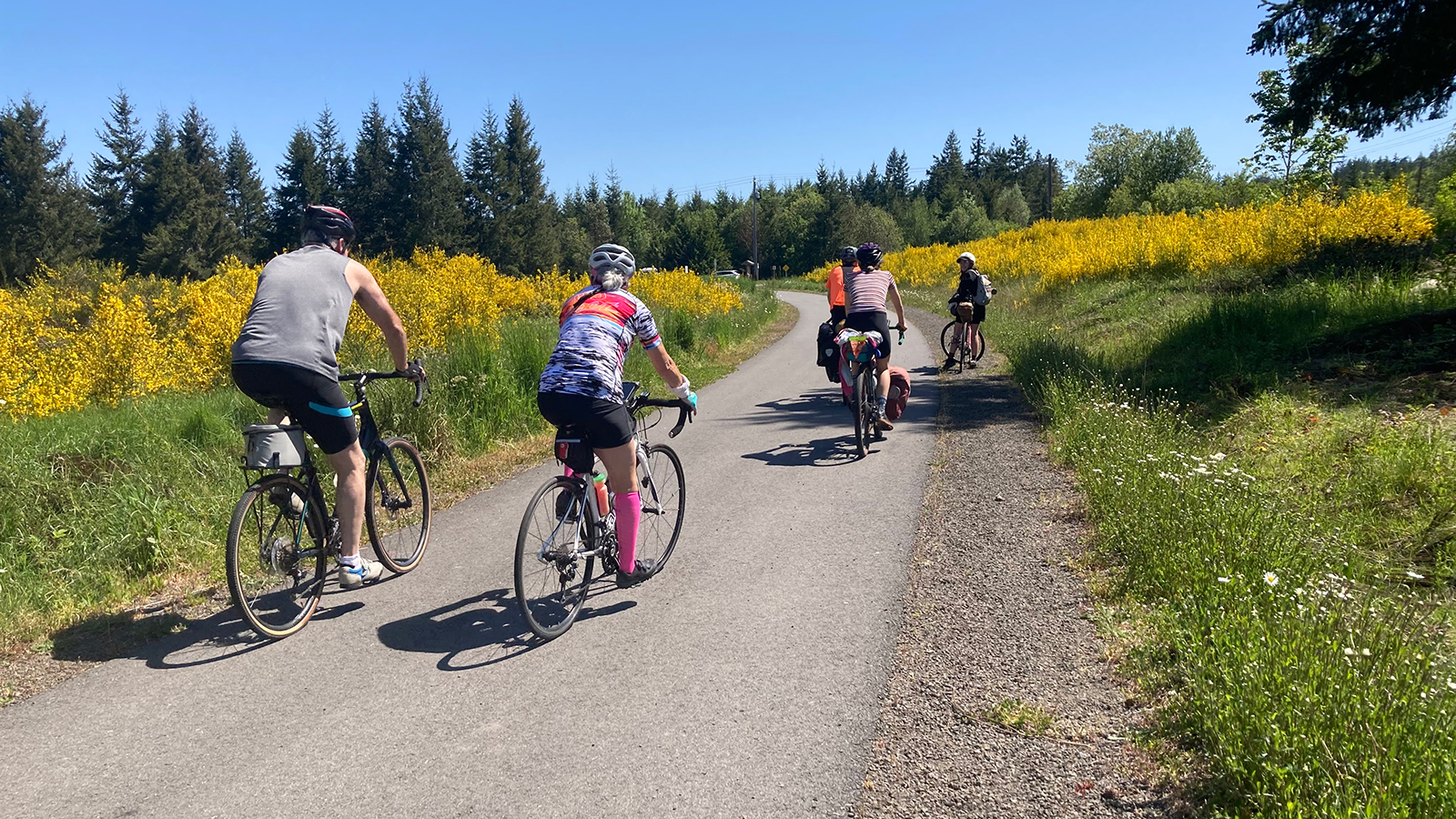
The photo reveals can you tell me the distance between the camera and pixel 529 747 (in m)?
3.37

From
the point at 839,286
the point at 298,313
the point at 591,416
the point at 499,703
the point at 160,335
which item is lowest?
the point at 499,703

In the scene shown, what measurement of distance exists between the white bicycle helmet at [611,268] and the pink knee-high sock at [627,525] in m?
1.17

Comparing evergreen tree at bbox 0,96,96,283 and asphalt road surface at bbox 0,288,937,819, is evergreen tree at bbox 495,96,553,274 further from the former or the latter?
asphalt road surface at bbox 0,288,937,819

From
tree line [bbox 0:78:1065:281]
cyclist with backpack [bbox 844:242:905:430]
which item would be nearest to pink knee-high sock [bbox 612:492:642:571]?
cyclist with backpack [bbox 844:242:905:430]

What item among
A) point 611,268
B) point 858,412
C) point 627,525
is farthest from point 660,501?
point 858,412

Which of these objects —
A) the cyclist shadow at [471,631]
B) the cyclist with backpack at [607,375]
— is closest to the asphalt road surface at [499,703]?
the cyclist shadow at [471,631]

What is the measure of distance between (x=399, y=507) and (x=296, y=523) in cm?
95

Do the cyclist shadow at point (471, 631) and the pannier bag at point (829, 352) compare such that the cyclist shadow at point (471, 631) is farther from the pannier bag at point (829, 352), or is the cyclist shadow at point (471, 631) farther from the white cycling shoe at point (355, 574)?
the pannier bag at point (829, 352)

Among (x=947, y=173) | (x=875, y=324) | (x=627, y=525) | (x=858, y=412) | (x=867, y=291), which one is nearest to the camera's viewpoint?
(x=627, y=525)

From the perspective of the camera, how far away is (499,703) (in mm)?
3740

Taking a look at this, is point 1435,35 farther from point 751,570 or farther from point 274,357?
point 274,357

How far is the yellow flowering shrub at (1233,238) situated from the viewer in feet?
49.4

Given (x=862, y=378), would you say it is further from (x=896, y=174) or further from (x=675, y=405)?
(x=896, y=174)

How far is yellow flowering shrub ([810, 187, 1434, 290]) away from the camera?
15047 mm
